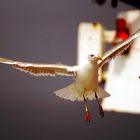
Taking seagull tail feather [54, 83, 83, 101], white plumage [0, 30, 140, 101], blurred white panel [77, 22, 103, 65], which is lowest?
seagull tail feather [54, 83, 83, 101]

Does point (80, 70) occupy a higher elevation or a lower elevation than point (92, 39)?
lower

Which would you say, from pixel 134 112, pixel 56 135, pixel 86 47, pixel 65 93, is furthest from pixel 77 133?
pixel 65 93

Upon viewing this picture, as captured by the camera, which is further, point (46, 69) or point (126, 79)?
point (126, 79)

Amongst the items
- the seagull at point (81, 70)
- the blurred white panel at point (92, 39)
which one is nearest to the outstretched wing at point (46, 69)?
the seagull at point (81, 70)

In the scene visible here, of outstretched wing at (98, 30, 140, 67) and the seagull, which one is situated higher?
outstretched wing at (98, 30, 140, 67)

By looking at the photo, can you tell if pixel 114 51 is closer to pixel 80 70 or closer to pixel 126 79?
pixel 80 70

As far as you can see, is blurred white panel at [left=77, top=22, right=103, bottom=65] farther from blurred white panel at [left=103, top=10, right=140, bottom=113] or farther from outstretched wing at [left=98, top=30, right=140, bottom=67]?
outstretched wing at [left=98, top=30, right=140, bottom=67]

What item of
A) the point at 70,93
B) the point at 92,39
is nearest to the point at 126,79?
the point at 92,39

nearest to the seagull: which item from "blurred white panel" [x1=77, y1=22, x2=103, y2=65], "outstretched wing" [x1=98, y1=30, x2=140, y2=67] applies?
"outstretched wing" [x1=98, y1=30, x2=140, y2=67]

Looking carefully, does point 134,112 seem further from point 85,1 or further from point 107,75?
point 85,1
